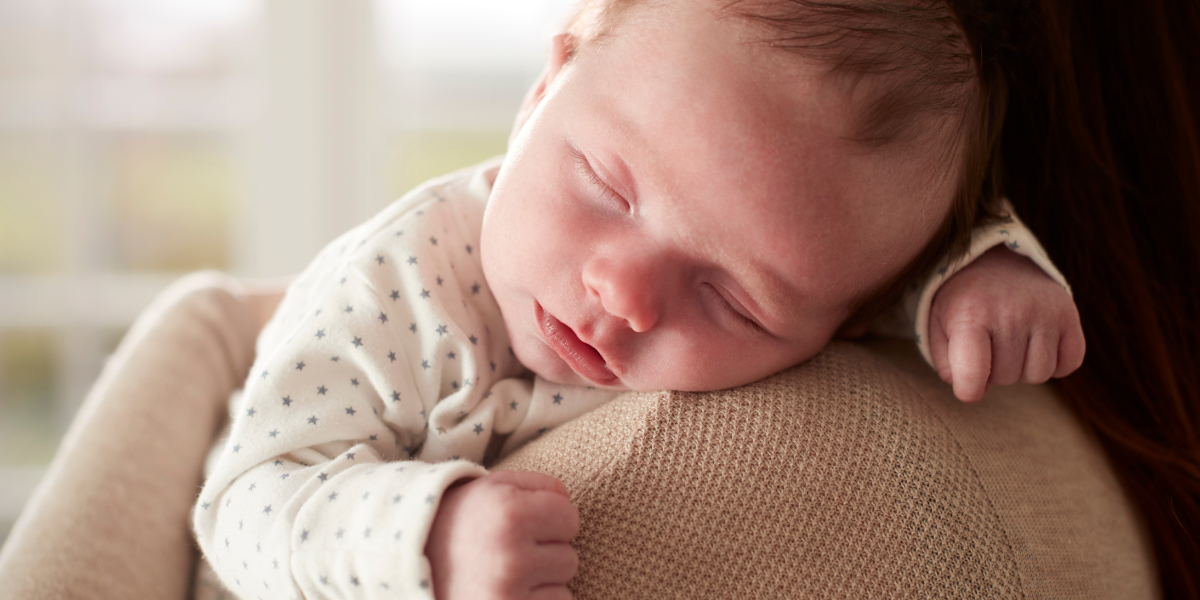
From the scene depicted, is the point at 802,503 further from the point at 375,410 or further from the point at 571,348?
the point at 375,410

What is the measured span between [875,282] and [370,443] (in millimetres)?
545

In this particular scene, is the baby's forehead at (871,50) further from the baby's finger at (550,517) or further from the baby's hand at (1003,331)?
the baby's finger at (550,517)

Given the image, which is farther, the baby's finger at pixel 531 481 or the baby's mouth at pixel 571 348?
the baby's mouth at pixel 571 348

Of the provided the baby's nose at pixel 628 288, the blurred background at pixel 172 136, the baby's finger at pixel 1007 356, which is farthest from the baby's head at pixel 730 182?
the blurred background at pixel 172 136

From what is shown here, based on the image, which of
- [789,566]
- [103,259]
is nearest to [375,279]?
[789,566]

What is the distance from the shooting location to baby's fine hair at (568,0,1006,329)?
686 millimetres

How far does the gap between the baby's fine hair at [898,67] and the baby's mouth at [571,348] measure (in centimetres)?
29

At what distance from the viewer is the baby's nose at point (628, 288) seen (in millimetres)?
670

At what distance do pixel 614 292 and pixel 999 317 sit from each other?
0.44 meters

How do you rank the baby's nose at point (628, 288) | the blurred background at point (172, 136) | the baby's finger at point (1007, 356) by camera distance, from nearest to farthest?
the baby's nose at point (628, 288)
the baby's finger at point (1007, 356)
the blurred background at point (172, 136)

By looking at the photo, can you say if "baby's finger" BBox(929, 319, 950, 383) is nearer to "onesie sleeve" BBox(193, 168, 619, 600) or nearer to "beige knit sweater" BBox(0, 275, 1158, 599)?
"beige knit sweater" BBox(0, 275, 1158, 599)

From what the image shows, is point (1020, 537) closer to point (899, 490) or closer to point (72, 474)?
point (899, 490)

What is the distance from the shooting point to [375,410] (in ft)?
2.50

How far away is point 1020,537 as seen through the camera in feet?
2.08
